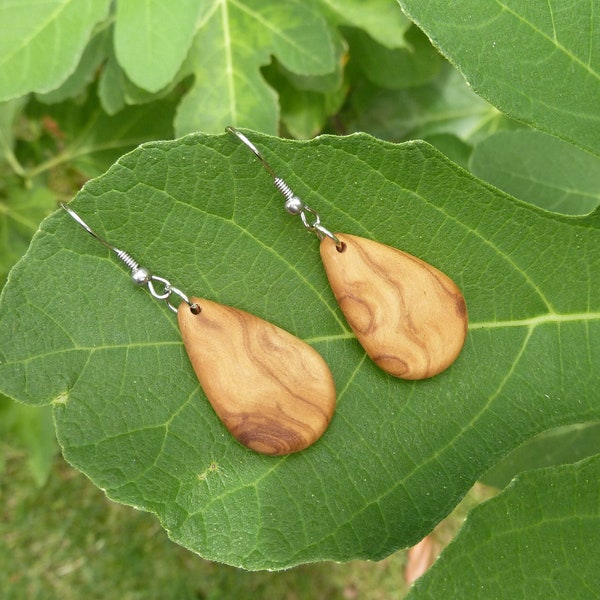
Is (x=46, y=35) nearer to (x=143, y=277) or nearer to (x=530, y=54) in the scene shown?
(x=143, y=277)

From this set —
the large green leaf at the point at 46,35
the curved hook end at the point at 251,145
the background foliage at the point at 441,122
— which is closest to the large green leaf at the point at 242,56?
the background foliage at the point at 441,122

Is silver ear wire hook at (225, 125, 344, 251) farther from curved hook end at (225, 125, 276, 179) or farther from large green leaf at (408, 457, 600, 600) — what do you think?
large green leaf at (408, 457, 600, 600)

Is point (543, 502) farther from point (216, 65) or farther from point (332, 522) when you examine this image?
point (216, 65)

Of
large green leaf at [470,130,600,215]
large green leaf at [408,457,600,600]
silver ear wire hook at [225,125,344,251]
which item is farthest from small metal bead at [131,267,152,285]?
large green leaf at [470,130,600,215]

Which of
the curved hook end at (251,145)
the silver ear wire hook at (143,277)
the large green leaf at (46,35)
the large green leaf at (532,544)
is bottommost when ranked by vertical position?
the large green leaf at (532,544)

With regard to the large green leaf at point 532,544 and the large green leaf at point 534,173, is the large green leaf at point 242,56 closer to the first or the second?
the large green leaf at point 534,173

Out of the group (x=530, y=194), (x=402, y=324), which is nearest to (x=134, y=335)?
(x=402, y=324)
